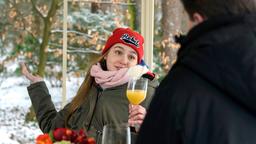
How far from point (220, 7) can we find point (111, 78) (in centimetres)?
150

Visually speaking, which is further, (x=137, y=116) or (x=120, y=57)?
(x=120, y=57)

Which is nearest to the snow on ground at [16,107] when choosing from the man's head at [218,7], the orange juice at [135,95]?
the orange juice at [135,95]

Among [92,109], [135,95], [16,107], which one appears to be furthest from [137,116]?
[16,107]

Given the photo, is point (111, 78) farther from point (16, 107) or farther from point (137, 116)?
point (16, 107)

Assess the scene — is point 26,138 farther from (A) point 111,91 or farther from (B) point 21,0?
(A) point 111,91

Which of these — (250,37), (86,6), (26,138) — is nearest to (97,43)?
(86,6)

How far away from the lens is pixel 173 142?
42.4 inches

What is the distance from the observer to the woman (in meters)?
2.54

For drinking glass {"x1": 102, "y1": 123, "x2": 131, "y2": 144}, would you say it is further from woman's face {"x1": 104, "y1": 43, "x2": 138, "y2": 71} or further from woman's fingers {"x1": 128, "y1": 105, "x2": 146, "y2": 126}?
woman's face {"x1": 104, "y1": 43, "x2": 138, "y2": 71}

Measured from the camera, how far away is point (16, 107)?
175 inches

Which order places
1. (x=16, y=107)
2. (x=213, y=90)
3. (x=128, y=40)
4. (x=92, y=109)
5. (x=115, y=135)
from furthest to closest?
(x=16, y=107)
(x=128, y=40)
(x=92, y=109)
(x=115, y=135)
(x=213, y=90)

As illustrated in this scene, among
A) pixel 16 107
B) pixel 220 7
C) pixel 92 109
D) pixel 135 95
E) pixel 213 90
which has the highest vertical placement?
Answer: pixel 220 7

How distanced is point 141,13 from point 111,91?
1.49 metres

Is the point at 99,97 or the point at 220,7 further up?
the point at 220,7
